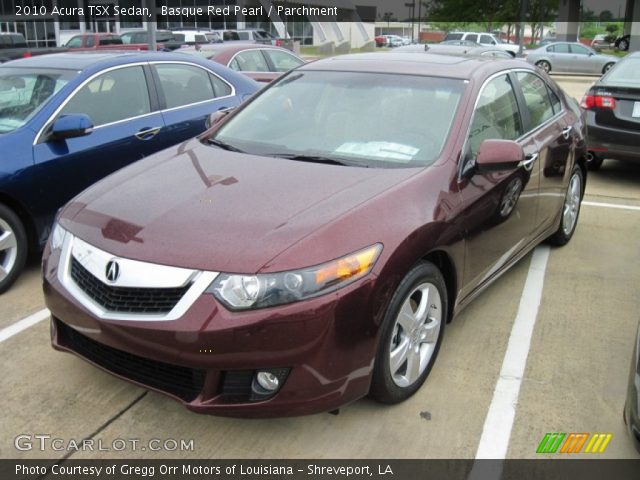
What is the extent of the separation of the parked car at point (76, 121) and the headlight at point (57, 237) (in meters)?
1.36

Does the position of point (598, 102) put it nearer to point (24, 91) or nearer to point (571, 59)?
point (24, 91)

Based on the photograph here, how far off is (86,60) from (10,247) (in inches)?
70.3

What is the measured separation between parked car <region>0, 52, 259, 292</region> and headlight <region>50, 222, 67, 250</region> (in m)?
1.36

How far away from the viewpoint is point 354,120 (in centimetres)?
367

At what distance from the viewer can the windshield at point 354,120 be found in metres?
3.45

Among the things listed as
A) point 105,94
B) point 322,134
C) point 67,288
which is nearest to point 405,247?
point 322,134

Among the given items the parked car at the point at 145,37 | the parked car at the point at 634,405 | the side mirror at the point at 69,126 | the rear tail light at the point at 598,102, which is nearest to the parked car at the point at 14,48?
the parked car at the point at 145,37

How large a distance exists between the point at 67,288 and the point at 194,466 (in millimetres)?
964

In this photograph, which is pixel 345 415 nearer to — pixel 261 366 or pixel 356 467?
pixel 356 467

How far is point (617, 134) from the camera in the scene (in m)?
7.14

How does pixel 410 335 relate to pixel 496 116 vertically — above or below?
below

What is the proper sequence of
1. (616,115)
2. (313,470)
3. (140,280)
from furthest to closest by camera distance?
(616,115) → (313,470) → (140,280)

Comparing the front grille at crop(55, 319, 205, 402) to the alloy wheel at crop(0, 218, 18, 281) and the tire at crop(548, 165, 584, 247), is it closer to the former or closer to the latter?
the alloy wheel at crop(0, 218, 18, 281)

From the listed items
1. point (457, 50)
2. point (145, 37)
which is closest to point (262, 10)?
point (145, 37)
